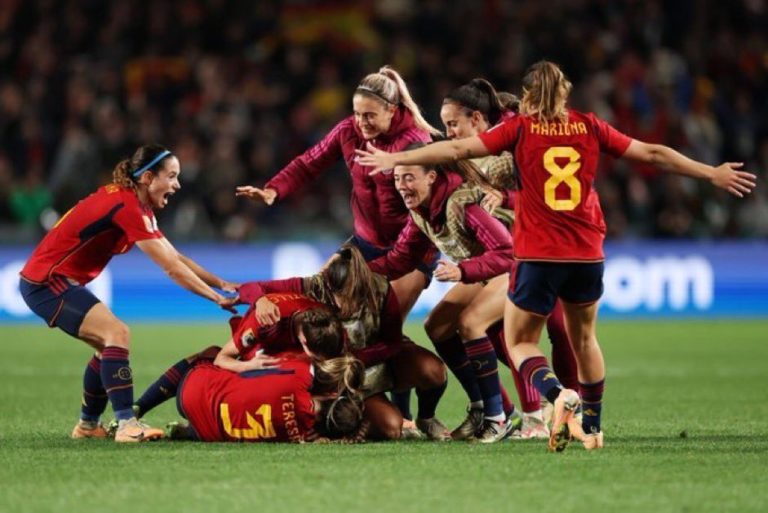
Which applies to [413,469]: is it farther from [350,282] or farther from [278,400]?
[350,282]

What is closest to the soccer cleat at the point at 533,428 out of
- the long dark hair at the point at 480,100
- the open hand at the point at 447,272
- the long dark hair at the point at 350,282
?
the long dark hair at the point at 350,282

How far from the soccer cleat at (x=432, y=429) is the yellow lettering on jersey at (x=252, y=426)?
972mm

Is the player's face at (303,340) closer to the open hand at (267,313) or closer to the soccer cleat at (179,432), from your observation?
the open hand at (267,313)

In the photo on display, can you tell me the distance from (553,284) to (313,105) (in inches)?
465

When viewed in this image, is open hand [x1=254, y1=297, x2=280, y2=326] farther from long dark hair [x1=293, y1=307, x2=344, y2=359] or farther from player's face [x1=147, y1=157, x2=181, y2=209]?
player's face [x1=147, y1=157, x2=181, y2=209]

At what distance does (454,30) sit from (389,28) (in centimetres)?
86

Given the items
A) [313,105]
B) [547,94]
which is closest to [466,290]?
[547,94]

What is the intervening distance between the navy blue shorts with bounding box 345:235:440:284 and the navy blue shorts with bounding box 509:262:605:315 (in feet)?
4.52

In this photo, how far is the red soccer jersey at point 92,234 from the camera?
24.8 ft

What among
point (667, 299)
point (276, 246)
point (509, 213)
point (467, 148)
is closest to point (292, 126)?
point (276, 246)

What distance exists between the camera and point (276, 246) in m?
16.9

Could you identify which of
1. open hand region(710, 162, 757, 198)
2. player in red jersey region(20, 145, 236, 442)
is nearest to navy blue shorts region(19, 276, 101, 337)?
player in red jersey region(20, 145, 236, 442)

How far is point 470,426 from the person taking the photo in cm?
779

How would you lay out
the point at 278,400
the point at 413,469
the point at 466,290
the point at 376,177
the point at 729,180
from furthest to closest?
the point at 376,177 → the point at 466,290 → the point at 278,400 → the point at 729,180 → the point at 413,469
